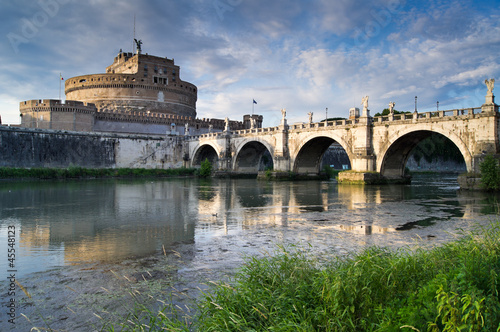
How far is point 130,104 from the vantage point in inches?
2670

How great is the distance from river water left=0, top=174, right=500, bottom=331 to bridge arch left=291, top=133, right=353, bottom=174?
21524mm

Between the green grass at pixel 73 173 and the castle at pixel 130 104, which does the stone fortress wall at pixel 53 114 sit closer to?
the castle at pixel 130 104

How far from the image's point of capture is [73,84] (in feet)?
229

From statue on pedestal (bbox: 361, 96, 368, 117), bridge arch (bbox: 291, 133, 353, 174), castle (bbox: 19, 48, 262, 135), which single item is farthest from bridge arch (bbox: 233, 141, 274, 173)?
statue on pedestal (bbox: 361, 96, 368, 117)

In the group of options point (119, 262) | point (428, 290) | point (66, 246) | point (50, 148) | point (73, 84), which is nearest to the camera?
point (428, 290)

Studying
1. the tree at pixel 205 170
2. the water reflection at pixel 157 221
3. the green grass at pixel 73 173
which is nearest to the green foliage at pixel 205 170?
the tree at pixel 205 170

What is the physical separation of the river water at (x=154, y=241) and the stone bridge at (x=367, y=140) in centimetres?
923

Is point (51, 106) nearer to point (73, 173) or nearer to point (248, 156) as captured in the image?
point (73, 173)

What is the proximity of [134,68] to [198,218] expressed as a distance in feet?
208

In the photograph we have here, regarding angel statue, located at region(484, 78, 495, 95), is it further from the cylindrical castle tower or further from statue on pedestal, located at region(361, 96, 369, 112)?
the cylindrical castle tower

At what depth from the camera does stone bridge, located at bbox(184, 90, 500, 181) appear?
84.1 ft

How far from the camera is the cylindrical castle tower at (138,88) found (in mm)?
67562

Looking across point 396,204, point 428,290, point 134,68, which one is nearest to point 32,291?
point 428,290

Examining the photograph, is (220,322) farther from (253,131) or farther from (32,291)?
(253,131)
